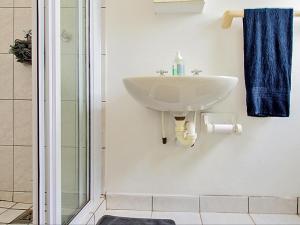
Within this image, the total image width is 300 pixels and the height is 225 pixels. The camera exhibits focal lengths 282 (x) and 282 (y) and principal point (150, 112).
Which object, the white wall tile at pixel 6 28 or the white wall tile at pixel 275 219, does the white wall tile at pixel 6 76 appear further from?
the white wall tile at pixel 275 219

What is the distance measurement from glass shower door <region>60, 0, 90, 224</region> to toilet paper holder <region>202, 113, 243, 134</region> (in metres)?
0.68

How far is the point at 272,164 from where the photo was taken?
1660 millimetres

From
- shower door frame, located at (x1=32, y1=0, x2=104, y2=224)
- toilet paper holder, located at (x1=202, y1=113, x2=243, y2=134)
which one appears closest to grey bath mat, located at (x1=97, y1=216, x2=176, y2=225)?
shower door frame, located at (x1=32, y1=0, x2=104, y2=224)

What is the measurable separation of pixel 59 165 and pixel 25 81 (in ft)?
3.25

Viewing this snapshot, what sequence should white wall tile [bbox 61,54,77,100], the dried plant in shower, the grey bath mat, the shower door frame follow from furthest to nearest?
1. the dried plant in shower
2. the grey bath mat
3. white wall tile [bbox 61,54,77,100]
4. the shower door frame

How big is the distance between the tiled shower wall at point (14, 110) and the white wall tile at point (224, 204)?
3.84 feet

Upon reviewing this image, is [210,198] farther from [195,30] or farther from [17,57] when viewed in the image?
[17,57]

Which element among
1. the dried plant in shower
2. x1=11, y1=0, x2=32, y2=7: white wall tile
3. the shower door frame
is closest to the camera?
the shower door frame

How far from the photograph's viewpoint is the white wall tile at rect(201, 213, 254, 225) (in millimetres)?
1547

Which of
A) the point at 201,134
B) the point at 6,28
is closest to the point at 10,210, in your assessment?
the point at 6,28

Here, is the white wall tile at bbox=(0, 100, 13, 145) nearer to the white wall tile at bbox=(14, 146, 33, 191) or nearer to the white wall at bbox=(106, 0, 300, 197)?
the white wall tile at bbox=(14, 146, 33, 191)

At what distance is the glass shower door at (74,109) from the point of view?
1245mm

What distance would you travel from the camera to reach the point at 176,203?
1.69m

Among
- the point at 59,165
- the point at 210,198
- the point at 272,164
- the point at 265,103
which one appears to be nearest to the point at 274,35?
the point at 265,103
